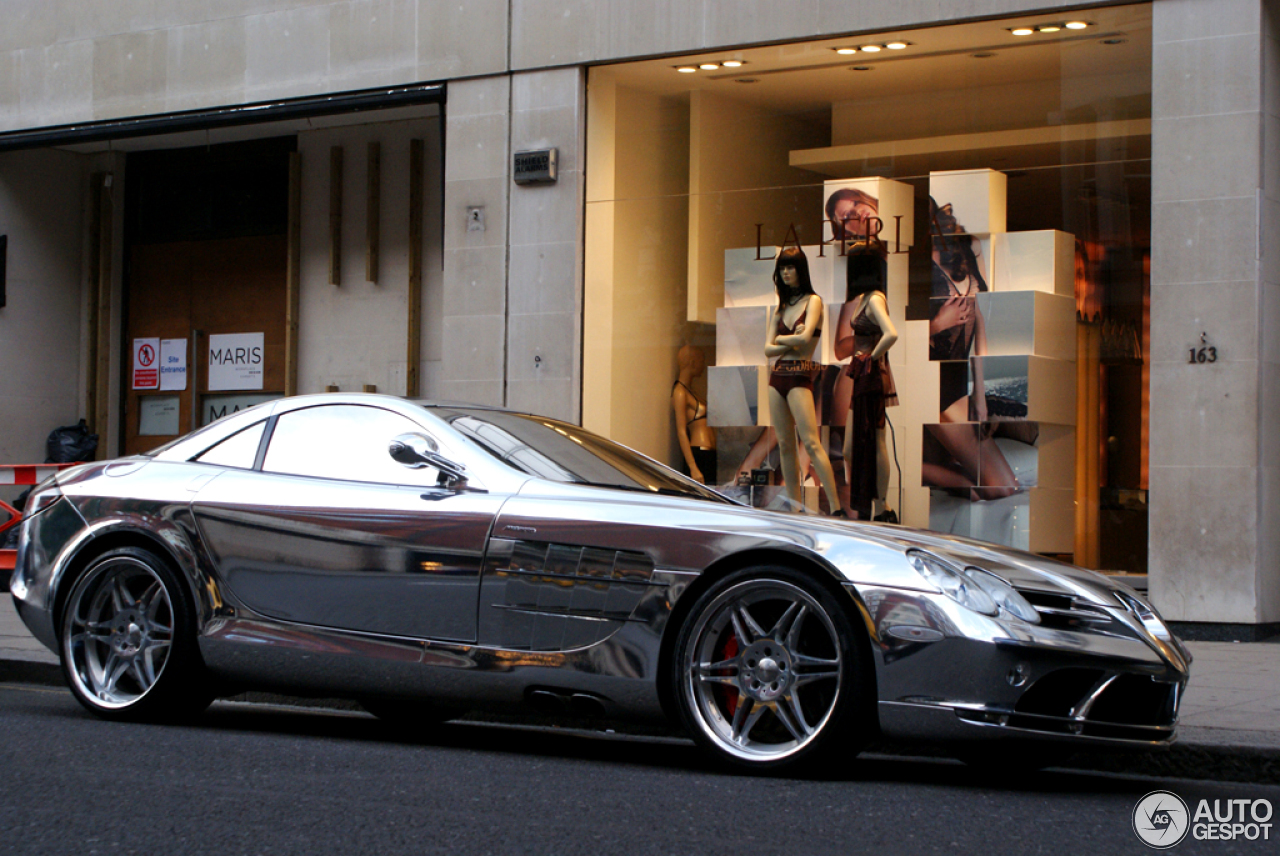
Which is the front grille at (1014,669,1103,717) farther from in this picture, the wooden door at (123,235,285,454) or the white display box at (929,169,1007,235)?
the wooden door at (123,235,285,454)

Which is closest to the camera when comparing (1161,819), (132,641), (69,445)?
(1161,819)

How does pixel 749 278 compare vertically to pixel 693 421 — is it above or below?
above

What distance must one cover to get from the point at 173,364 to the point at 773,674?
13.7 m

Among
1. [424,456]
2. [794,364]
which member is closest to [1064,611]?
[424,456]

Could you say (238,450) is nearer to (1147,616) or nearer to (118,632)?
(118,632)

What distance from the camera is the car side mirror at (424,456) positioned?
18.7 feet

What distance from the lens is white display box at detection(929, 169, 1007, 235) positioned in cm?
1116

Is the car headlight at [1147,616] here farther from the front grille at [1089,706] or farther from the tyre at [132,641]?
the tyre at [132,641]

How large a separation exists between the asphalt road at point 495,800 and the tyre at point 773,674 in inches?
4.9

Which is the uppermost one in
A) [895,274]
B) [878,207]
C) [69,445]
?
[878,207]

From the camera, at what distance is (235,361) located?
17.0 m

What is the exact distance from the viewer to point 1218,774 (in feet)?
17.6

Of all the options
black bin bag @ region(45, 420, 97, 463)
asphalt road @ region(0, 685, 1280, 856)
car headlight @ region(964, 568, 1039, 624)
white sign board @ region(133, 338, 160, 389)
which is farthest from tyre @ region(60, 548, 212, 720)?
white sign board @ region(133, 338, 160, 389)

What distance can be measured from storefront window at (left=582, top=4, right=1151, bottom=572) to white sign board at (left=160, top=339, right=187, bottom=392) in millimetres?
6717
